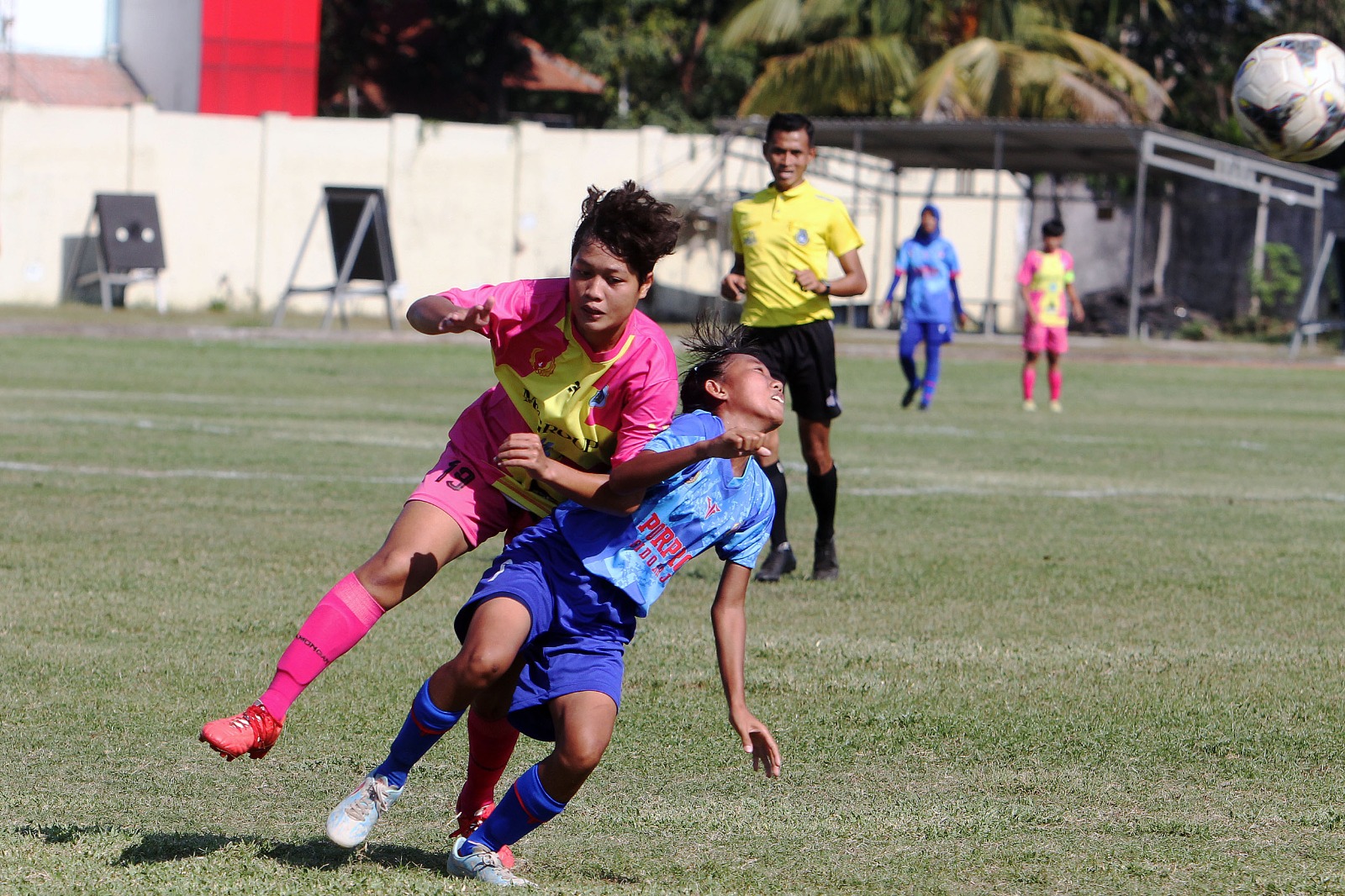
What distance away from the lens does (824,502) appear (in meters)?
8.51

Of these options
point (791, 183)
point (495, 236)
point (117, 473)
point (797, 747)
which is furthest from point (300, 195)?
point (797, 747)

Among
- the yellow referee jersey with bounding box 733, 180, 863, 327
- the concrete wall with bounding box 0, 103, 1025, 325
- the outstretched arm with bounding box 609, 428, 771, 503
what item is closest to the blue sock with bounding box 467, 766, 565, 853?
the outstretched arm with bounding box 609, 428, 771, 503

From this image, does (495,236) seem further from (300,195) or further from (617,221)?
(617,221)

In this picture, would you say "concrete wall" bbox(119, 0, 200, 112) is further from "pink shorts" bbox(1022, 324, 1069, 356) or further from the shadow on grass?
the shadow on grass

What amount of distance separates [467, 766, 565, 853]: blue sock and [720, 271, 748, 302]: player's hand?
177 inches

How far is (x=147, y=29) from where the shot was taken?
36.8m

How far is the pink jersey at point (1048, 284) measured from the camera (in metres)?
19.2

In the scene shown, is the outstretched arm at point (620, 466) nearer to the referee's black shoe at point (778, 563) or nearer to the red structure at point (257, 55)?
the referee's black shoe at point (778, 563)

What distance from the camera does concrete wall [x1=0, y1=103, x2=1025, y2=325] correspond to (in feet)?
96.7

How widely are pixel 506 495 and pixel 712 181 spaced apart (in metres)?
30.7

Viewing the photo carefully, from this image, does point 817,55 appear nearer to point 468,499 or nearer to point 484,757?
point 468,499

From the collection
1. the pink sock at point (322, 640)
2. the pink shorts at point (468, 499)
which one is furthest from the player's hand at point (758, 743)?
the pink sock at point (322, 640)

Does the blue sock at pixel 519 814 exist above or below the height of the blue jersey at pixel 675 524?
below

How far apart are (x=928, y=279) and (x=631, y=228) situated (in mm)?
15096
